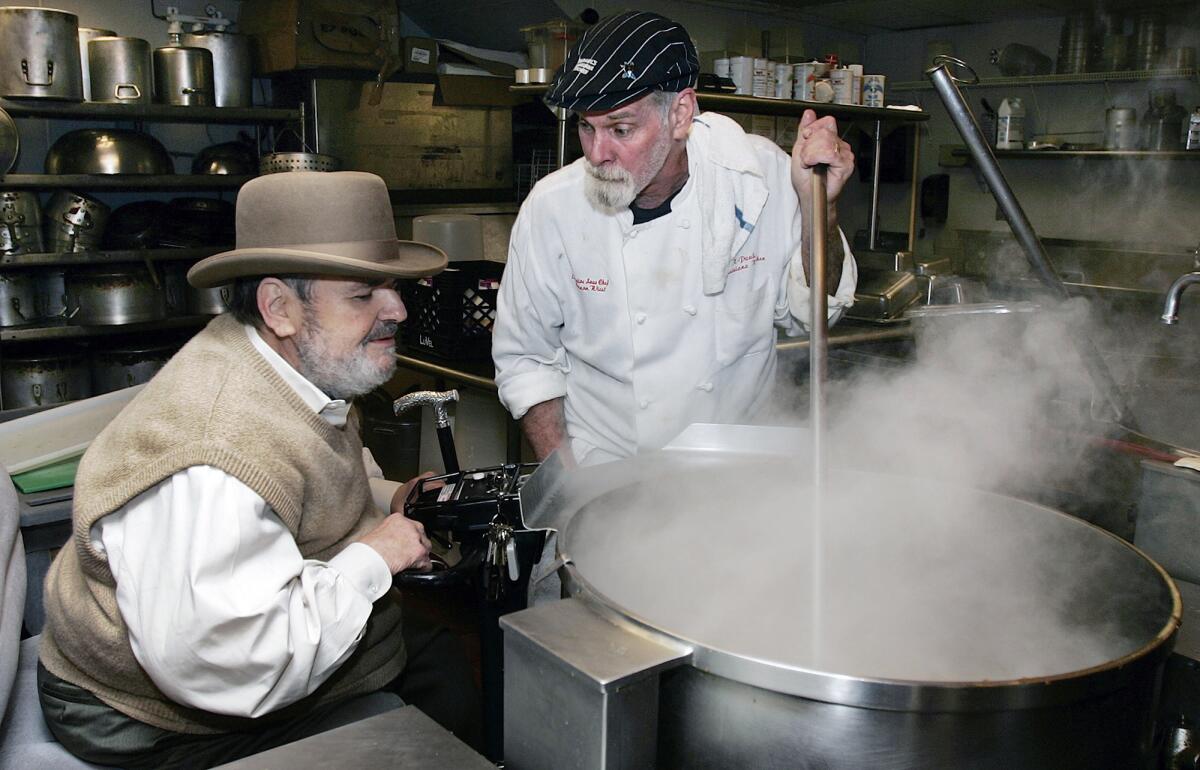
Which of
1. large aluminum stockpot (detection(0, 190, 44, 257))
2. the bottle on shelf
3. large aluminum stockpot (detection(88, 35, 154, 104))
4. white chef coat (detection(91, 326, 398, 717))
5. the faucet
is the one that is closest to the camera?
white chef coat (detection(91, 326, 398, 717))

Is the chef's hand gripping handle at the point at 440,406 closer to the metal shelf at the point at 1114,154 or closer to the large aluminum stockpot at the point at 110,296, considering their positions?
the large aluminum stockpot at the point at 110,296

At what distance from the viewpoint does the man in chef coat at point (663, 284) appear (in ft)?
7.04

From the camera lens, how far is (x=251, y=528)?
1376 mm

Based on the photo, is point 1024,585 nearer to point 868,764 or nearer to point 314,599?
point 868,764

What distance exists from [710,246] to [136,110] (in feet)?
11.8

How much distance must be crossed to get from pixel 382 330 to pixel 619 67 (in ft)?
2.22

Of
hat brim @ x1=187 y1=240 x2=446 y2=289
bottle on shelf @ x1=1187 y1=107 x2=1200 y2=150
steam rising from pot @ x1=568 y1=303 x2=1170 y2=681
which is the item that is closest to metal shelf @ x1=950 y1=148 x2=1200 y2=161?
bottle on shelf @ x1=1187 y1=107 x2=1200 y2=150

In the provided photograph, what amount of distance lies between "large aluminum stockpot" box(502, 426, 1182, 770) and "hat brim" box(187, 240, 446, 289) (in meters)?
0.48

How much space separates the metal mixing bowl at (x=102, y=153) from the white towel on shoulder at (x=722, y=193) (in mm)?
3553

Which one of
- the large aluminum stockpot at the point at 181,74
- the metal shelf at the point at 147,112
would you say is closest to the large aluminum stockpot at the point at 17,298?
the metal shelf at the point at 147,112

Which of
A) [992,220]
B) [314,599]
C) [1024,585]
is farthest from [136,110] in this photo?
[992,220]

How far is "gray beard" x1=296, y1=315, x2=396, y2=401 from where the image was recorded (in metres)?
1.65

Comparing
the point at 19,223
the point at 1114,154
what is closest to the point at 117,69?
the point at 19,223

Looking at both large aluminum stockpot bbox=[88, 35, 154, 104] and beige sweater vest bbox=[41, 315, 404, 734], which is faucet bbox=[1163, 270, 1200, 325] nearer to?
beige sweater vest bbox=[41, 315, 404, 734]
